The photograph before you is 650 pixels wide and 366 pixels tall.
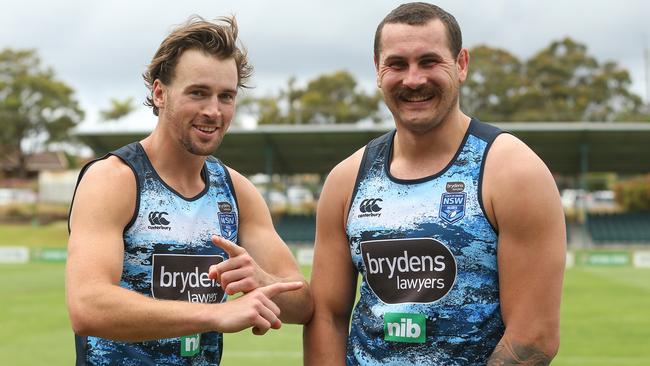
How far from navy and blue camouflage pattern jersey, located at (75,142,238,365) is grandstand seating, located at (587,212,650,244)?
36.9 m

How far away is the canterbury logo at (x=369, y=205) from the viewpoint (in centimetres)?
406

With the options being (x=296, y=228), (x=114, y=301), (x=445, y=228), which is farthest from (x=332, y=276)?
(x=296, y=228)

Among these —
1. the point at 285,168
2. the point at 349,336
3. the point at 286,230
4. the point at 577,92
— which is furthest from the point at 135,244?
the point at 577,92

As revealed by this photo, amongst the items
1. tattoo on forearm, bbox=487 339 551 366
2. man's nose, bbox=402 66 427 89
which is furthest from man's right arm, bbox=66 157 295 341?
man's nose, bbox=402 66 427 89

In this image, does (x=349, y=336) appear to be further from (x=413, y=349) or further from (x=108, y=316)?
(x=108, y=316)

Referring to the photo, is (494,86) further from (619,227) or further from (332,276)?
(332,276)

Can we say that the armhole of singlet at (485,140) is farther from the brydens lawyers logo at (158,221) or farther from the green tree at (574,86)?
the green tree at (574,86)

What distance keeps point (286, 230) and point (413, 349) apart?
37.3m

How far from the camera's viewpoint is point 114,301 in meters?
3.80

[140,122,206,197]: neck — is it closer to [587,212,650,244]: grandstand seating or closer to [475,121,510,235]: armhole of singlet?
[475,121,510,235]: armhole of singlet

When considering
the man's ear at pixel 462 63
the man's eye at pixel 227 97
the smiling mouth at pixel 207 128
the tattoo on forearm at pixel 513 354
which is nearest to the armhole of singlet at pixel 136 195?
the smiling mouth at pixel 207 128

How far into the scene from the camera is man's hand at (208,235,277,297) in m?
4.01

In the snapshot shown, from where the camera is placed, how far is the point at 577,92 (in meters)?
68.7

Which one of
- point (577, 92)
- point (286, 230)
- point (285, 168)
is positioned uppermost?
point (577, 92)
